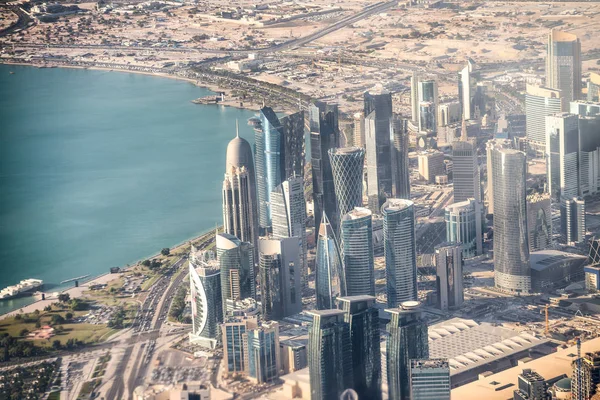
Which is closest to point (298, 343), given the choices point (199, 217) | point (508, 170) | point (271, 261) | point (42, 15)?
point (271, 261)

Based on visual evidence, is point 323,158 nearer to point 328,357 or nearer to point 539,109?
point 539,109

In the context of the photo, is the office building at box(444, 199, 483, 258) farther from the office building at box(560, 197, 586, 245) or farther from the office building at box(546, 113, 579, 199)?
the office building at box(546, 113, 579, 199)

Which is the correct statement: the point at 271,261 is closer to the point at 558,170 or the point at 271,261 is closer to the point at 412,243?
the point at 412,243

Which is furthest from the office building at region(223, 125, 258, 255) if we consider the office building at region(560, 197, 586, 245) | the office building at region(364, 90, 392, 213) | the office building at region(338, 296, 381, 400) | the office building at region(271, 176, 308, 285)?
the office building at region(338, 296, 381, 400)

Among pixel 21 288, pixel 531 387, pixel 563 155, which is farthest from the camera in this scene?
pixel 563 155

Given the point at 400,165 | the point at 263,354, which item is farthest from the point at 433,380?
the point at 400,165

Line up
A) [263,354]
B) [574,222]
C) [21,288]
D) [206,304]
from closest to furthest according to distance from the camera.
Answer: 1. [263,354]
2. [206,304]
3. [21,288]
4. [574,222]
